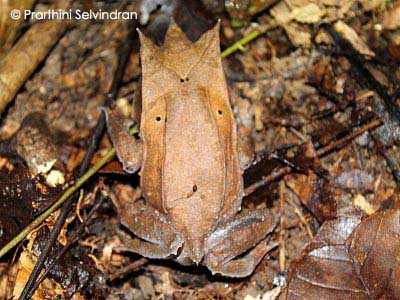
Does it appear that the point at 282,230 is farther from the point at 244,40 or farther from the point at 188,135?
the point at 244,40

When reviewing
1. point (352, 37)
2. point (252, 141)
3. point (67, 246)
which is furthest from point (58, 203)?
point (352, 37)

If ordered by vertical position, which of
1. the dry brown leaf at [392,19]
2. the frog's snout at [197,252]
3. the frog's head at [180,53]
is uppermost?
the frog's head at [180,53]

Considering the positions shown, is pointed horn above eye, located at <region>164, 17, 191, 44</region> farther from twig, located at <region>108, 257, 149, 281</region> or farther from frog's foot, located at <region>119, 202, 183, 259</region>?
twig, located at <region>108, 257, 149, 281</region>

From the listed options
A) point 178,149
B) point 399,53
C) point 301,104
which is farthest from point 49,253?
point 399,53

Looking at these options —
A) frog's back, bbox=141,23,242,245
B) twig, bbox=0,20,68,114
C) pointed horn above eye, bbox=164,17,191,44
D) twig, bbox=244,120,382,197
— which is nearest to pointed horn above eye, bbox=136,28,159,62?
frog's back, bbox=141,23,242,245

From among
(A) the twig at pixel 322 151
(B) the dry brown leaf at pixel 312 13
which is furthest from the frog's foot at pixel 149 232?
(B) the dry brown leaf at pixel 312 13

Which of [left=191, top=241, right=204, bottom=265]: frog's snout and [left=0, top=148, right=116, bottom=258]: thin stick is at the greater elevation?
[left=0, top=148, right=116, bottom=258]: thin stick

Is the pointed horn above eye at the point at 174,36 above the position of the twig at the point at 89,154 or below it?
above

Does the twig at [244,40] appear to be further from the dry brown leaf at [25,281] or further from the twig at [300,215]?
the dry brown leaf at [25,281]
